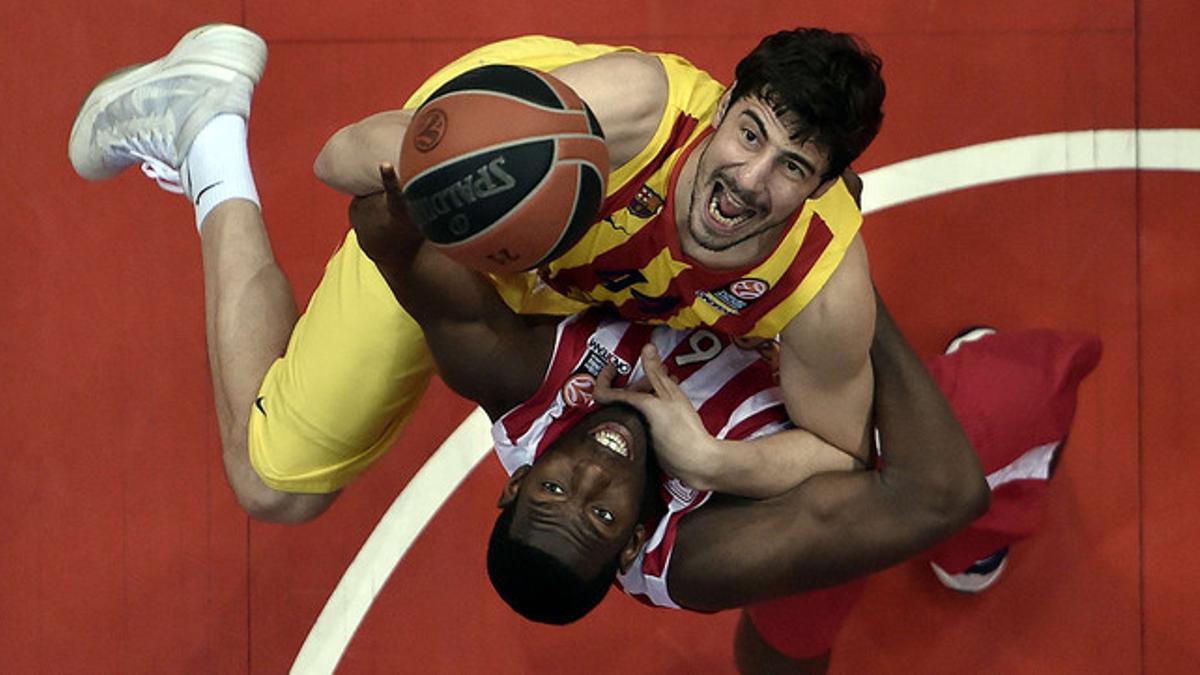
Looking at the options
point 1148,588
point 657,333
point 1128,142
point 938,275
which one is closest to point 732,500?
point 657,333

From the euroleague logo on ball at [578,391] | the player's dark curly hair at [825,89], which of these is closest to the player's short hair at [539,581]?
the euroleague logo on ball at [578,391]

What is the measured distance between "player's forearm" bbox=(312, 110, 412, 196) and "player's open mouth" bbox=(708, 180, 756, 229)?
0.71 metres

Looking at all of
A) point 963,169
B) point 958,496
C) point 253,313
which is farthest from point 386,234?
point 963,169

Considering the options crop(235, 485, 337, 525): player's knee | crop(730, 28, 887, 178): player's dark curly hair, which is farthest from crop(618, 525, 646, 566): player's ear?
crop(235, 485, 337, 525): player's knee

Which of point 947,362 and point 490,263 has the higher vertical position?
point 490,263

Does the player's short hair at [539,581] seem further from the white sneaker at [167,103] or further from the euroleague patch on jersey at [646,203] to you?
the white sneaker at [167,103]

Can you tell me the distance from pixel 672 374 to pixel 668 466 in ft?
1.15

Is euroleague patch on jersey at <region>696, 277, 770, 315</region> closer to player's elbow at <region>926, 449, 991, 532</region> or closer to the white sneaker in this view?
player's elbow at <region>926, 449, 991, 532</region>

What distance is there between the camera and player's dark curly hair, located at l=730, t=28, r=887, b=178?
3262 millimetres

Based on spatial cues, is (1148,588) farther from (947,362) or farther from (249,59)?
(249,59)

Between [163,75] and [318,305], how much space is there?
103cm

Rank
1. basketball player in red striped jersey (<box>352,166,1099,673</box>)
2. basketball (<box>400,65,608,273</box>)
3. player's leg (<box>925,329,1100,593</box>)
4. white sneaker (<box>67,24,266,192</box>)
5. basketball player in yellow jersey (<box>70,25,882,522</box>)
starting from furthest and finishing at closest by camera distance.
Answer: white sneaker (<box>67,24,266,192</box>), player's leg (<box>925,329,1100,593</box>), basketball player in red striped jersey (<box>352,166,1099,673</box>), basketball player in yellow jersey (<box>70,25,882,522</box>), basketball (<box>400,65,608,273</box>)

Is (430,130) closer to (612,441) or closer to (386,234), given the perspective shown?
(386,234)

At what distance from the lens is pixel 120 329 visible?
5102mm
